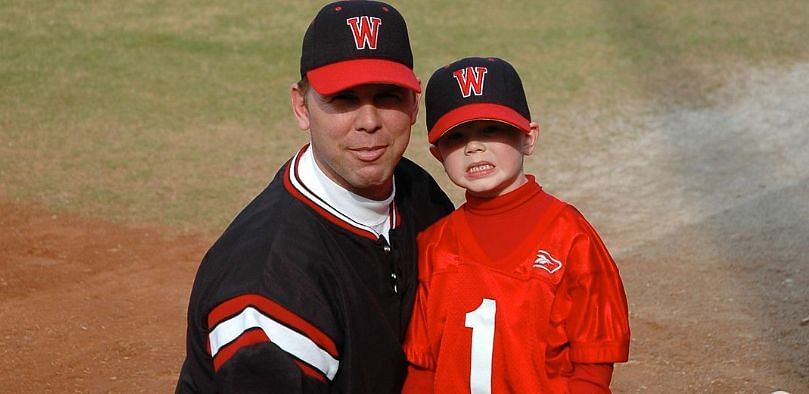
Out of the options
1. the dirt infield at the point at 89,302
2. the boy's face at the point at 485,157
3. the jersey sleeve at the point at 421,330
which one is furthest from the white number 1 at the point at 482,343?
the dirt infield at the point at 89,302

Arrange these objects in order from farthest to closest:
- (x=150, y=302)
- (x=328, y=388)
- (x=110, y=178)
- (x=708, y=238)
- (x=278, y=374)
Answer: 1. (x=110, y=178)
2. (x=708, y=238)
3. (x=150, y=302)
4. (x=328, y=388)
5. (x=278, y=374)

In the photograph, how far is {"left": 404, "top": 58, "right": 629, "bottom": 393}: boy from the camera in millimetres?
2770

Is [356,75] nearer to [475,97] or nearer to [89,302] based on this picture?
[475,97]

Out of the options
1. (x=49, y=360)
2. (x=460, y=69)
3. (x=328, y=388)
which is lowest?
(x=49, y=360)

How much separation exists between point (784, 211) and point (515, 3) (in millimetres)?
4802

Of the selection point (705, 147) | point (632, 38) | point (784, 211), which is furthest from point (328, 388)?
point (632, 38)

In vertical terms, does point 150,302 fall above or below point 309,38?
below

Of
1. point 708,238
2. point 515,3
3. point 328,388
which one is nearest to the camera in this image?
point 328,388

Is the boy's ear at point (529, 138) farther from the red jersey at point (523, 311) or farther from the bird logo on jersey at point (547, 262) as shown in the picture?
the bird logo on jersey at point (547, 262)

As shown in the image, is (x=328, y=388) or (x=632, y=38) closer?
(x=328, y=388)

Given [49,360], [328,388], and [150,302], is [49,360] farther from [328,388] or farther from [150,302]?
[328,388]

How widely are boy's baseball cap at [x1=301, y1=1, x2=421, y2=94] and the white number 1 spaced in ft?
1.74

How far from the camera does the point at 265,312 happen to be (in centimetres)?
242

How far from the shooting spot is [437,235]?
2.96 meters
